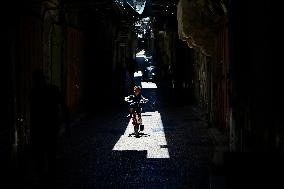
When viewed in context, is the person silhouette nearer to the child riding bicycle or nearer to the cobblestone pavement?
the cobblestone pavement

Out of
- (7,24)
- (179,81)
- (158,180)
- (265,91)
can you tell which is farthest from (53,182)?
(179,81)

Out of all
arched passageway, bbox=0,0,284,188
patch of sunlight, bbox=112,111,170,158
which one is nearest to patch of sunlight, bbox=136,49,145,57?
arched passageway, bbox=0,0,284,188

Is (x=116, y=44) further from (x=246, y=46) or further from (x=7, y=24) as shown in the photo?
(x=246, y=46)

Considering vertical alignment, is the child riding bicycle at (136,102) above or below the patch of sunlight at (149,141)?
above

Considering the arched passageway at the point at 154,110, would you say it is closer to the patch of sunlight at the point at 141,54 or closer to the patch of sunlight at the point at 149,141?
the patch of sunlight at the point at 149,141

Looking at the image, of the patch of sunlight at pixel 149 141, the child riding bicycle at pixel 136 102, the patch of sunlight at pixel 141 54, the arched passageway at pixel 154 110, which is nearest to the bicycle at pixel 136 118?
the child riding bicycle at pixel 136 102

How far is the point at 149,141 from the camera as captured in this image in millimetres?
14422

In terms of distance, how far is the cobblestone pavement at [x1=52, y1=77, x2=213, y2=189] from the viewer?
9375 millimetres

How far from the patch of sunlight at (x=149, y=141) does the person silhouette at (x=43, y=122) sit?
2988 millimetres

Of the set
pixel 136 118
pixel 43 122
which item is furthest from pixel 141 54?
pixel 43 122

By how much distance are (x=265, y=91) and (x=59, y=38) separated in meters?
11.9

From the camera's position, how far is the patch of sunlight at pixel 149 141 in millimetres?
12553

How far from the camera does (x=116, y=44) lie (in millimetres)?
36750

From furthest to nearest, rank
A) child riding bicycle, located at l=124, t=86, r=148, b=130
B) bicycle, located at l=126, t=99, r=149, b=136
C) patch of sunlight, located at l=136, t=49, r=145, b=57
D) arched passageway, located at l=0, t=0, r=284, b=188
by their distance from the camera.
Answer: patch of sunlight, located at l=136, t=49, r=145, b=57
child riding bicycle, located at l=124, t=86, r=148, b=130
bicycle, located at l=126, t=99, r=149, b=136
arched passageway, located at l=0, t=0, r=284, b=188
